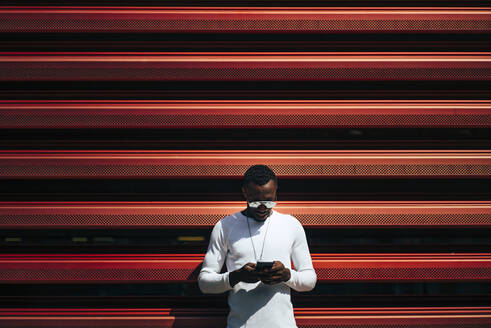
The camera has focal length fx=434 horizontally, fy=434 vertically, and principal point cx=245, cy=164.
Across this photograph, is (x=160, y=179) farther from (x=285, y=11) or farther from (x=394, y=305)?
(x=394, y=305)

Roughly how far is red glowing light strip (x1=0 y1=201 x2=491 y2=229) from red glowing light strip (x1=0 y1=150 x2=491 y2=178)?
247 mm

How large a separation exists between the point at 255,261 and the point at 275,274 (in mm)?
201

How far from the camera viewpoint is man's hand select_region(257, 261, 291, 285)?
2572 millimetres

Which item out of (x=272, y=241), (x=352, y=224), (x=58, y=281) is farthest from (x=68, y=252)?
(x=352, y=224)

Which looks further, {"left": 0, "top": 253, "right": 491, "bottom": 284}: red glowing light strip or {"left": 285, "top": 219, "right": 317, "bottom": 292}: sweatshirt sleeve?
{"left": 0, "top": 253, "right": 491, "bottom": 284}: red glowing light strip

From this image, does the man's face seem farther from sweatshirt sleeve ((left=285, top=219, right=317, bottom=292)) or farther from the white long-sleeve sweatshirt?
sweatshirt sleeve ((left=285, top=219, right=317, bottom=292))

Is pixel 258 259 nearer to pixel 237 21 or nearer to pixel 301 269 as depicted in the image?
pixel 301 269

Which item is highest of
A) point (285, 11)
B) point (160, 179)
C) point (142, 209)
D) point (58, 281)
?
point (285, 11)

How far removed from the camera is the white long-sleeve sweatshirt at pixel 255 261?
2.72 meters

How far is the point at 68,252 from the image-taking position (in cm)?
338

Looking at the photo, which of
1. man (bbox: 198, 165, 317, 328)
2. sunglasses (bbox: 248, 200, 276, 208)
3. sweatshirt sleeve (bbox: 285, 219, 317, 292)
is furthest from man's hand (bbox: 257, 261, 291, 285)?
sunglasses (bbox: 248, 200, 276, 208)

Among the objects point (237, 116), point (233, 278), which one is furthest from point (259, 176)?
point (237, 116)

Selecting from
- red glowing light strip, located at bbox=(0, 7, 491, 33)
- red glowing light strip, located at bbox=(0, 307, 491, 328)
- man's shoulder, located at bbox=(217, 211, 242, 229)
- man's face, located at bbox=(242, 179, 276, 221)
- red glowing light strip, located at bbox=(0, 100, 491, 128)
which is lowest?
red glowing light strip, located at bbox=(0, 307, 491, 328)

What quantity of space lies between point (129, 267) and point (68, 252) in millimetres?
519
